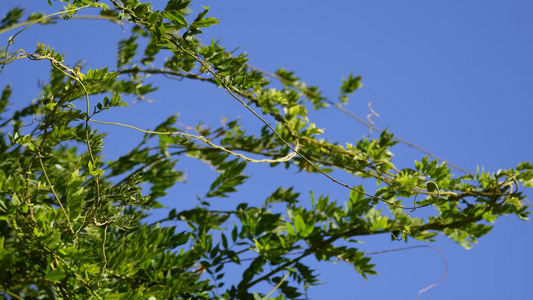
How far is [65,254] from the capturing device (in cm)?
151

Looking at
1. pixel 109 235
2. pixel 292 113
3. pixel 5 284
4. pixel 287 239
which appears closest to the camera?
pixel 5 284

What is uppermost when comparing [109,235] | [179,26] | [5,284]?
[179,26]

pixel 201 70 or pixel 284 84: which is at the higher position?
pixel 284 84

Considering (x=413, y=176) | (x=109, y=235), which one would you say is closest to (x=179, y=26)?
(x=109, y=235)

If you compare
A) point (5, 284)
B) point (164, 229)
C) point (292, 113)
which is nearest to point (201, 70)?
point (292, 113)

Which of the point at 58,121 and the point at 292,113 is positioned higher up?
the point at 292,113

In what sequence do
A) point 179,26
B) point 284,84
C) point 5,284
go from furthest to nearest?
point 284,84 → point 5,284 → point 179,26

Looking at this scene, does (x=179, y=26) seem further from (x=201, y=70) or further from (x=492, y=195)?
(x=492, y=195)

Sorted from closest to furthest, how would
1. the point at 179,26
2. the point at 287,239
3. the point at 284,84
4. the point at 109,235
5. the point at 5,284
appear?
1. the point at 179,26
2. the point at 5,284
3. the point at 109,235
4. the point at 287,239
5. the point at 284,84

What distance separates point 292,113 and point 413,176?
51 cm

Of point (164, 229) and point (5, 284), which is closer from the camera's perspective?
point (5, 284)

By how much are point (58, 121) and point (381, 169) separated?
3.77 feet

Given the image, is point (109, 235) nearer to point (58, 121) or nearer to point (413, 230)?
A: point (58, 121)

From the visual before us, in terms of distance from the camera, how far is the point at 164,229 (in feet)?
6.27
